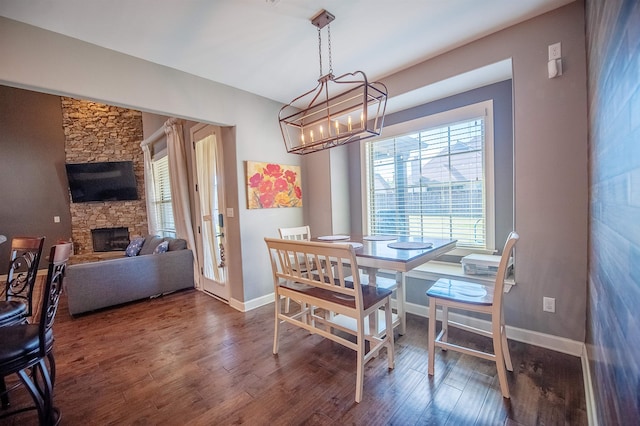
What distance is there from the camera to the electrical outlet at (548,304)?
6.56 feet

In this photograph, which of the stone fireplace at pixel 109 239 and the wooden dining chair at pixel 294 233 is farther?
the stone fireplace at pixel 109 239

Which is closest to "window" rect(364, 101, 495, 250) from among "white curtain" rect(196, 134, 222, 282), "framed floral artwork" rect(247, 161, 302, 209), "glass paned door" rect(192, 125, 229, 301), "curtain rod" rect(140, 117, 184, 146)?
"framed floral artwork" rect(247, 161, 302, 209)

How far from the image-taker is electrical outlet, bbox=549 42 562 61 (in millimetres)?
1885

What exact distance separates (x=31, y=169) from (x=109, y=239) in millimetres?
1993

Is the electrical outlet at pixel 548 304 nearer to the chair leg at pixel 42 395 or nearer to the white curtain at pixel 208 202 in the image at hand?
the chair leg at pixel 42 395

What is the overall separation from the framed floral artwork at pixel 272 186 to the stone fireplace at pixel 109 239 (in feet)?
15.3

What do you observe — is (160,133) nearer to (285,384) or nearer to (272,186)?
(272,186)

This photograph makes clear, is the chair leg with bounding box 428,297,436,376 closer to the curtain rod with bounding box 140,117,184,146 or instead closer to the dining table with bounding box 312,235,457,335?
the dining table with bounding box 312,235,457,335

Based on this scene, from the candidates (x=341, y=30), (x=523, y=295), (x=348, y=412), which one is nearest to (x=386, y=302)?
(x=348, y=412)

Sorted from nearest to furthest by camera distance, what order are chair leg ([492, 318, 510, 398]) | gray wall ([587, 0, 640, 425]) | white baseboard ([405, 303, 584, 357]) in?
gray wall ([587, 0, 640, 425]) → chair leg ([492, 318, 510, 398]) → white baseboard ([405, 303, 584, 357])

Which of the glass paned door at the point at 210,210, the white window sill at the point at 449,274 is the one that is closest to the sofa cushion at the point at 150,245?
the glass paned door at the point at 210,210

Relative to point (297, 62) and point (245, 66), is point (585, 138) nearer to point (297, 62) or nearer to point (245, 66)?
point (297, 62)

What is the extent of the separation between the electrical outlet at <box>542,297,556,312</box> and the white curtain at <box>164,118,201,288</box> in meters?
4.10

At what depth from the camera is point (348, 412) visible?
1.50 metres
